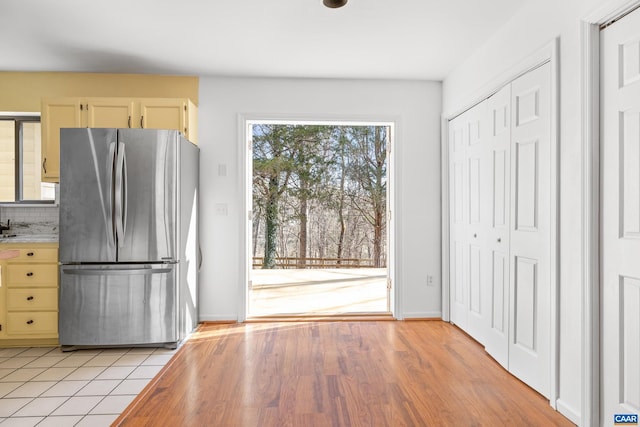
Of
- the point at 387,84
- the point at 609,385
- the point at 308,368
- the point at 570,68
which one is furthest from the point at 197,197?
the point at 609,385

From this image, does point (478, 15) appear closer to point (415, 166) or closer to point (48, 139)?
point (415, 166)

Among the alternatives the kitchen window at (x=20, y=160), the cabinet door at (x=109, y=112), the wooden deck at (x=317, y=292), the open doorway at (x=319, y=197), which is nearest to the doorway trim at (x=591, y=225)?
the wooden deck at (x=317, y=292)

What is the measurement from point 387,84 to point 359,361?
8.94 ft

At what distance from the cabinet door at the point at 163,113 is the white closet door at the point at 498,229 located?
2659 millimetres

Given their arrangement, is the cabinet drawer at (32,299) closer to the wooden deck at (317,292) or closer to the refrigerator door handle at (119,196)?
the refrigerator door handle at (119,196)

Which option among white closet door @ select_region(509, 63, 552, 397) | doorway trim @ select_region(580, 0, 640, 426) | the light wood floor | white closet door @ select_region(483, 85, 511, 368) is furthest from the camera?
white closet door @ select_region(483, 85, 511, 368)

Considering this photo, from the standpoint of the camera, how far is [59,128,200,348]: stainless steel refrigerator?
124 inches

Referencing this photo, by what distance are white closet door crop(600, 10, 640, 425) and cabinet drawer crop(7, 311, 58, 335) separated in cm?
388

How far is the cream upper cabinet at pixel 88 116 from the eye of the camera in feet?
11.6

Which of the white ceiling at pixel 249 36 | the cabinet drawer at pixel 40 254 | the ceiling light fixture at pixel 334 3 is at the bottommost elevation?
the cabinet drawer at pixel 40 254

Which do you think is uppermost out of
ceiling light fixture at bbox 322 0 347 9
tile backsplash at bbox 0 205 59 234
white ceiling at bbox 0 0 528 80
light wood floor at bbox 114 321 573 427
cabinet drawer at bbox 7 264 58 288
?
white ceiling at bbox 0 0 528 80

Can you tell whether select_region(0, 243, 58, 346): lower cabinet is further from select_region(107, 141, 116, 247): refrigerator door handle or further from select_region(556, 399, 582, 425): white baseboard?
select_region(556, 399, 582, 425): white baseboard

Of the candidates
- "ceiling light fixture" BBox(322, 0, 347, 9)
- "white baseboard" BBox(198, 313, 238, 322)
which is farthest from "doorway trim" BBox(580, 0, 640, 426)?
"white baseboard" BBox(198, 313, 238, 322)

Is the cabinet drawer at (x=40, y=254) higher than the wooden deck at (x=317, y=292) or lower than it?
higher
